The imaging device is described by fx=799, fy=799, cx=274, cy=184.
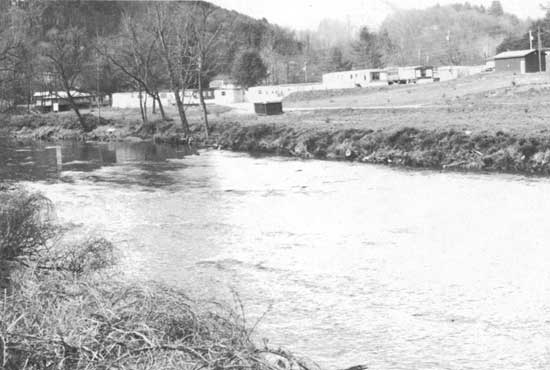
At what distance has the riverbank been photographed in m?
32.0

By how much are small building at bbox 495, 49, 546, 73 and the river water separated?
4827 cm

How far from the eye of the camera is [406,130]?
3659 centimetres

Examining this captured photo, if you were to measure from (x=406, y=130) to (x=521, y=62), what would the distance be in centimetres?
4476

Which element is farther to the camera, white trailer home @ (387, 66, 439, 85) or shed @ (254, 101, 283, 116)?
white trailer home @ (387, 66, 439, 85)

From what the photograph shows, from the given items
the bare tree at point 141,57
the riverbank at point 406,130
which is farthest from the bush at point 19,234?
the bare tree at point 141,57

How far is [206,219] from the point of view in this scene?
22.8 metres

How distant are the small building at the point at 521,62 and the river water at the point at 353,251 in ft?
158

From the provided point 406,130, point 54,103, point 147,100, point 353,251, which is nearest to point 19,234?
point 353,251

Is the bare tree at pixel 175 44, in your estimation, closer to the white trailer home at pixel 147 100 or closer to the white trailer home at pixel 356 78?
the white trailer home at pixel 147 100

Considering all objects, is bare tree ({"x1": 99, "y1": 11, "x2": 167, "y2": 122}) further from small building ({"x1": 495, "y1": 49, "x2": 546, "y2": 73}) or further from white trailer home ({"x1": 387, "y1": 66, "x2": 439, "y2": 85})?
white trailer home ({"x1": 387, "y1": 66, "x2": 439, "y2": 85})


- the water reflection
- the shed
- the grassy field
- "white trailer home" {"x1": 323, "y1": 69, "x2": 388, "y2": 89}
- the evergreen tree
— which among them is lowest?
the water reflection

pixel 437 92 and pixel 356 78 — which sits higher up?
pixel 356 78

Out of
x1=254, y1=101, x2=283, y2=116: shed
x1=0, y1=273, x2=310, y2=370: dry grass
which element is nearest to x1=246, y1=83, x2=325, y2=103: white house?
x1=254, y1=101, x2=283, y2=116: shed

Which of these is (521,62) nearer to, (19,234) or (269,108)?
(269,108)
